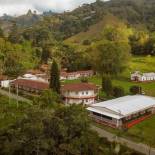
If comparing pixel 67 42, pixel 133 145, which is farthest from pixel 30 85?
pixel 67 42

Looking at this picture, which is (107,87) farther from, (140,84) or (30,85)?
(140,84)

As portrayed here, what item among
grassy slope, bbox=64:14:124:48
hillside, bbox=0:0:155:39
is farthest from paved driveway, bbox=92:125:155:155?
hillside, bbox=0:0:155:39

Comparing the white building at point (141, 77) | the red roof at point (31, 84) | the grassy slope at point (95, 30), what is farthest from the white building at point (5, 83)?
the grassy slope at point (95, 30)

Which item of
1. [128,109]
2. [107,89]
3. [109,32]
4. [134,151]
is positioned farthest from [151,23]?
[134,151]

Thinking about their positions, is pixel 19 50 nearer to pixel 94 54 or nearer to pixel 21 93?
pixel 94 54

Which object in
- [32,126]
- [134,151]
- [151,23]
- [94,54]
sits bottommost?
[134,151]

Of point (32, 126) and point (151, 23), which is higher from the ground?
point (151, 23)
